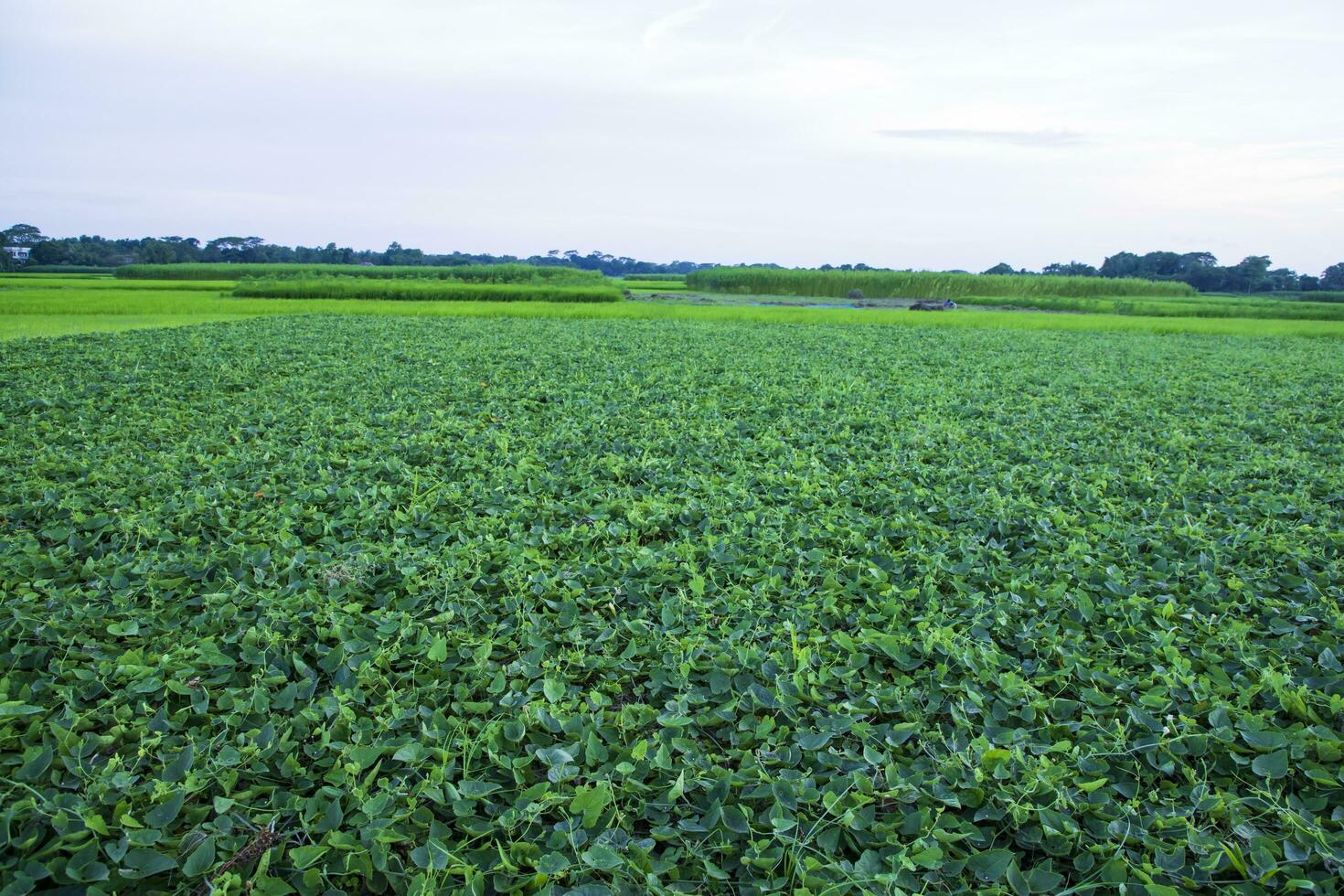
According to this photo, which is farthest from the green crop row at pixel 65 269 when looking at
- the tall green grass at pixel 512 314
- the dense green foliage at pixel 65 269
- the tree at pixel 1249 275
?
the tree at pixel 1249 275

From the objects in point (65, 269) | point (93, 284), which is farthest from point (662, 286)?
point (65, 269)

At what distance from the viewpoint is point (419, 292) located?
2408 centimetres

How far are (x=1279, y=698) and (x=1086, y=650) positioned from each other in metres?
0.53

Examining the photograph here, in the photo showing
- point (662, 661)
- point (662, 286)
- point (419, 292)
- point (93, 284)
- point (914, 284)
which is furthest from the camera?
point (662, 286)

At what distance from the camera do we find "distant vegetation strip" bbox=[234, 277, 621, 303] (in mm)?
23188

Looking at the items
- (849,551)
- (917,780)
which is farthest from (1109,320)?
(917,780)

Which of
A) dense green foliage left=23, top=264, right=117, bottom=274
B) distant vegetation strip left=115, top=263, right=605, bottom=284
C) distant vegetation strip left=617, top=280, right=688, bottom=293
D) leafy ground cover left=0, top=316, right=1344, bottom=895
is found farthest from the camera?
distant vegetation strip left=617, top=280, right=688, bottom=293

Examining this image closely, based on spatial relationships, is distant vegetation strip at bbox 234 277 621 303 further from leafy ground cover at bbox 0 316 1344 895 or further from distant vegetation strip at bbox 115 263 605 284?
leafy ground cover at bbox 0 316 1344 895

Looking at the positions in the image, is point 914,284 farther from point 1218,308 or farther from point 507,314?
point 507,314

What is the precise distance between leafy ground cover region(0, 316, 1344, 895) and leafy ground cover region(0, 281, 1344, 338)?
12308mm

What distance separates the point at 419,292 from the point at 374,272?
13258 mm

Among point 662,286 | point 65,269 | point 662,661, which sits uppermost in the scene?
point 662,286

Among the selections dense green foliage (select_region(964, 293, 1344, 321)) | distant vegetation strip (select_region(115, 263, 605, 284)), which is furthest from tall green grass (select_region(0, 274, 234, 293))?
dense green foliage (select_region(964, 293, 1344, 321))

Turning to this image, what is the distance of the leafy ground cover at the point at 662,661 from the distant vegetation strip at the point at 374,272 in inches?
1115
